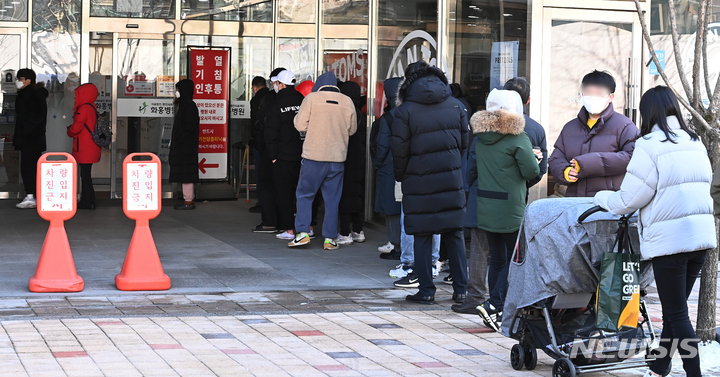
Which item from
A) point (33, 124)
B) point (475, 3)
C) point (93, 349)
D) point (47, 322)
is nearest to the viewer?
point (93, 349)

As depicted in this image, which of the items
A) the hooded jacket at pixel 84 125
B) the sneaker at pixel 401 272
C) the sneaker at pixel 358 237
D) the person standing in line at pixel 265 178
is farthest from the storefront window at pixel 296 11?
the sneaker at pixel 401 272

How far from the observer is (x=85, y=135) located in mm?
12164

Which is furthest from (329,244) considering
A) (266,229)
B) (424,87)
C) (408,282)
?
(424,87)

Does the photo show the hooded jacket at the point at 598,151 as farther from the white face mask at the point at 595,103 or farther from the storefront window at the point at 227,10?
the storefront window at the point at 227,10

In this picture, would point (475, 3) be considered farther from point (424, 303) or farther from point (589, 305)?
point (589, 305)

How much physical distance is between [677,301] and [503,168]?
1843mm

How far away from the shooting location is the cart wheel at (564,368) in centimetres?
433

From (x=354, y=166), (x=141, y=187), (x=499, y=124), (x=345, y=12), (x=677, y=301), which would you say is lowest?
(x=677, y=301)

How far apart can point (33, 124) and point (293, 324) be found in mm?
7599

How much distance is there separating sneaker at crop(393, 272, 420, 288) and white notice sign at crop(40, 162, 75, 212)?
2.64 meters

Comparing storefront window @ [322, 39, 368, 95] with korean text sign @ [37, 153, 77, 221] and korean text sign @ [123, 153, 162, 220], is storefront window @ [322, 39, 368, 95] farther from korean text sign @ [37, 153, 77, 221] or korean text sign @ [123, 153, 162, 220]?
korean text sign @ [37, 153, 77, 221]

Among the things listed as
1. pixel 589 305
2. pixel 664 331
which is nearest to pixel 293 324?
pixel 589 305

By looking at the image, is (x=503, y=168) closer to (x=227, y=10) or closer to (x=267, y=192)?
(x=267, y=192)

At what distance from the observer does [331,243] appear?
29.6 feet
